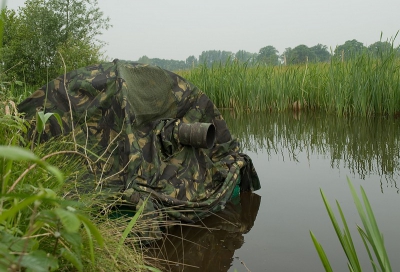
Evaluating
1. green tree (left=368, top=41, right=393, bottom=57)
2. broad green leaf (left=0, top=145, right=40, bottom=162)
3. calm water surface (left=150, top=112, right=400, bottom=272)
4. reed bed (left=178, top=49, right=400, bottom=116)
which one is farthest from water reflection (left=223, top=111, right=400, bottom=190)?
broad green leaf (left=0, top=145, right=40, bottom=162)

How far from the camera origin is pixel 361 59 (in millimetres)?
7598

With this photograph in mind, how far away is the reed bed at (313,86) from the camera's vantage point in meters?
7.49

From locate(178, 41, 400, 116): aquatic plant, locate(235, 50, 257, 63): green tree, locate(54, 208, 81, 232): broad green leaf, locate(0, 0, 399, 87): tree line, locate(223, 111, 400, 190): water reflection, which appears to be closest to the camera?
locate(54, 208, 81, 232): broad green leaf

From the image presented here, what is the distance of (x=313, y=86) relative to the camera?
921cm

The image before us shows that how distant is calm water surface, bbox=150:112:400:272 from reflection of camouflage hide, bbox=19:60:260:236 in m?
0.24

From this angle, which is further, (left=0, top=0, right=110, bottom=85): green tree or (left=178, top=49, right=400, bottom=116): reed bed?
(left=0, top=0, right=110, bottom=85): green tree

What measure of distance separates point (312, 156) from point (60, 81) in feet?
9.89

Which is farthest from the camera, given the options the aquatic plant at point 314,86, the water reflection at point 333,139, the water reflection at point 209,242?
the aquatic plant at point 314,86

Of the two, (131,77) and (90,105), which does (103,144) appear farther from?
(131,77)

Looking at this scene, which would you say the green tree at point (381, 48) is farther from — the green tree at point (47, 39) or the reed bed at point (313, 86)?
the green tree at point (47, 39)

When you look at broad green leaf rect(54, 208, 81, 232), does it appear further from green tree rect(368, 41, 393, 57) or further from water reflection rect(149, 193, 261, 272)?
green tree rect(368, 41, 393, 57)

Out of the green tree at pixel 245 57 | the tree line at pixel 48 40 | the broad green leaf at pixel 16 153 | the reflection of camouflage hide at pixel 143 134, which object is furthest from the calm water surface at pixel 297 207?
the tree line at pixel 48 40

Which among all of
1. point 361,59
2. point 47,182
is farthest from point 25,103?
point 361,59

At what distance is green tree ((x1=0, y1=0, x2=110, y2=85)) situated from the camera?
13.7m
